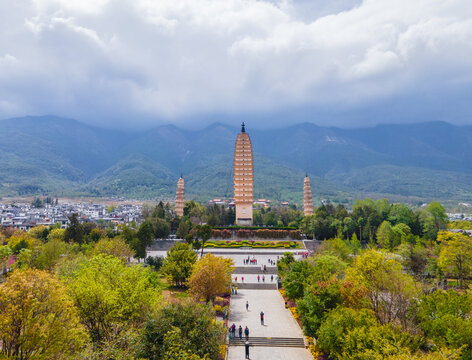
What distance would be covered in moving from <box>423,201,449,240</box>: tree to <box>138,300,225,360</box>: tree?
132ft

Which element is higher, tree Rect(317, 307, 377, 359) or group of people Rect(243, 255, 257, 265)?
tree Rect(317, 307, 377, 359)

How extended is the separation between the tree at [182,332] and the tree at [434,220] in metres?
40.1

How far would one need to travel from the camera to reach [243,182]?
64.2m

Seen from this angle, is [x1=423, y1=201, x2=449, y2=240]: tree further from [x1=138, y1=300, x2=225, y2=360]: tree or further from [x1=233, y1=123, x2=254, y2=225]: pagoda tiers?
[x1=138, y1=300, x2=225, y2=360]: tree

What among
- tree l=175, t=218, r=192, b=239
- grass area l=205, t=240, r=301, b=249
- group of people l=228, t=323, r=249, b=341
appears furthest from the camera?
tree l=175, t=218, r=192, b=239

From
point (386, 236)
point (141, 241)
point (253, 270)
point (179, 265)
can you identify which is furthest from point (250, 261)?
point (386, 236)

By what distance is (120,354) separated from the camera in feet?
37.4

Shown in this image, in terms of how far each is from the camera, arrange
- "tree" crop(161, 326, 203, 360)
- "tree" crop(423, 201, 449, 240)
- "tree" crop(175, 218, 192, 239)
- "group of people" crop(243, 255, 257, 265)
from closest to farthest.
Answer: "tree" crop(161, 326, 203, 360) < "group of people" crop(243, 255, 257, 265) < "tree" crop(423, 201, 449, 240) < "tree" crop(175, 218, 192, 239)

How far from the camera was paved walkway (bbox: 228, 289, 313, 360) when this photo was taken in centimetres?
1741

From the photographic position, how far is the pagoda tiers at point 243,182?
62.8 m

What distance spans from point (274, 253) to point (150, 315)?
3039 cm

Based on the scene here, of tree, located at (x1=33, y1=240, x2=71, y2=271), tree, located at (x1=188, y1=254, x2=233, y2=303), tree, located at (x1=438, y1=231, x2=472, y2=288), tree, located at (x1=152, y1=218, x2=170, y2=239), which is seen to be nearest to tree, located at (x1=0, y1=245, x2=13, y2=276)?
tree, located at (x1=33, y1=240, x2=71, y2=271)

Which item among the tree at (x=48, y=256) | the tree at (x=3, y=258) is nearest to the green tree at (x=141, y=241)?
the tree at (x=48, y=256)

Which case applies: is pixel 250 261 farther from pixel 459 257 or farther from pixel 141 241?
pixel 459 257
